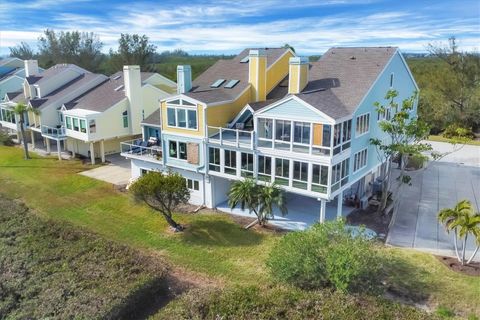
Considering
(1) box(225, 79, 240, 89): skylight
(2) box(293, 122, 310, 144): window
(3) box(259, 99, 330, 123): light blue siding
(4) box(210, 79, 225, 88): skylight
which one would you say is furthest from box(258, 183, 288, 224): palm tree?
(4) box(210, 79, 225, 88): skylight

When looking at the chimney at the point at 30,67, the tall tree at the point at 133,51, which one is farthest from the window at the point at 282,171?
the tall tree at the point at 133,51

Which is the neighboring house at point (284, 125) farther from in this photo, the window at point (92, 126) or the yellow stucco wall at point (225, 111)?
the window at point (92, 126)

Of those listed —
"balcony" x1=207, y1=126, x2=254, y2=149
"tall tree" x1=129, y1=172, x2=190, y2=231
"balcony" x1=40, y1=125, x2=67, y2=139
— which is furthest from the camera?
"balcony" x1=40, y1=125, x2=67, y2=139

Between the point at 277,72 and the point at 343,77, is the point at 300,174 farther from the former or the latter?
the point at 277,72

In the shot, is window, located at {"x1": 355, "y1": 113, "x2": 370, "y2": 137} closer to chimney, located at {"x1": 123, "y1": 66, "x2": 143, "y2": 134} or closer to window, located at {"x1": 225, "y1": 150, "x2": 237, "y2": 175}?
window, located at {"x1": 225, "y1": 150, "x2": 237, "y2": 175}

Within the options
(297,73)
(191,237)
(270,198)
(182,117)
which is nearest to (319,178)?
(270,198)

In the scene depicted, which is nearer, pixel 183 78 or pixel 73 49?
pixel 183 78

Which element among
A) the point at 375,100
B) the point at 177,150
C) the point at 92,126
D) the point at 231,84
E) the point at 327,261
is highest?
the point at 231,84

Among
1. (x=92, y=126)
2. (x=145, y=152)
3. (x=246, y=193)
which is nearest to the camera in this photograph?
(x=246, y=193)
